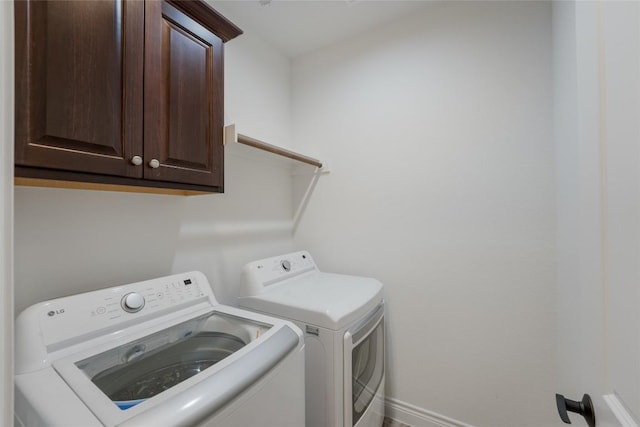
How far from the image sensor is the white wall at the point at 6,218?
16.3 inches

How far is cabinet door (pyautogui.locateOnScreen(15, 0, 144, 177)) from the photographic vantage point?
2.23 feet

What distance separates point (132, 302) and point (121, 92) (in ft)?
2.52

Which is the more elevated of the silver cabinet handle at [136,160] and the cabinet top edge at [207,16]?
the cabinet top edge at [207,16]

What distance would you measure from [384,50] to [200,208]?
1.64 meters

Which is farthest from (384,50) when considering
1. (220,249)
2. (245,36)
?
(220,249)

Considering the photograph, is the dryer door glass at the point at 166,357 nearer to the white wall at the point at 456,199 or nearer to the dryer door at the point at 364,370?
the dryer door at the point at 364,370

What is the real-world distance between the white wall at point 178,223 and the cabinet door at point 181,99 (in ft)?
1.30

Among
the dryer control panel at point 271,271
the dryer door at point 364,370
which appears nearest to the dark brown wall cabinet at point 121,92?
the dryer control panel at point 271,271

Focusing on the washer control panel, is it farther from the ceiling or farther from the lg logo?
the ceiling

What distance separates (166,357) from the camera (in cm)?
94

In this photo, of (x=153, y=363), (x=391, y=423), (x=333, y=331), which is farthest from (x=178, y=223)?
(x=391, y=423)

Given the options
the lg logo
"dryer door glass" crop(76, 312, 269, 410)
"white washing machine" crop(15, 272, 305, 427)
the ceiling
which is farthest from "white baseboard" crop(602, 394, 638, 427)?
the ceiling

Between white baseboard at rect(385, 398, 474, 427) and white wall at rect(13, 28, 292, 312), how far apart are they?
133 centimetres

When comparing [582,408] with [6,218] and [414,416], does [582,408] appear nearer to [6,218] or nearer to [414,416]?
[6,218]
